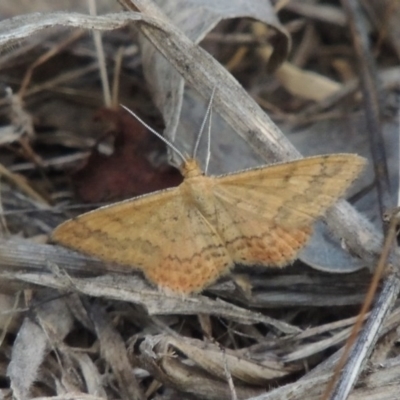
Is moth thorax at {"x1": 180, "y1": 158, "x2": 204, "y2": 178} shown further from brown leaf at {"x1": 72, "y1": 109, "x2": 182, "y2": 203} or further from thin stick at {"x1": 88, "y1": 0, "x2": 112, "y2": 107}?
thin stick at {"x1": 88, "y1": 0, "x2": 112, "y2": 107}

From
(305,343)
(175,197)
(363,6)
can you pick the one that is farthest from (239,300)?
(363,6)

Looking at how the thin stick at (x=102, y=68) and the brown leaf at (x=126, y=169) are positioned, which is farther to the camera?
the thin stick at (x=102, y=68)

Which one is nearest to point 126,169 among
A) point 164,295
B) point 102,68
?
point 102,68

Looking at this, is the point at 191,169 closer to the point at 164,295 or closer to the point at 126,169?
the point at 164,295

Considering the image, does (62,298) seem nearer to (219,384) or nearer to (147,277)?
(147,277)

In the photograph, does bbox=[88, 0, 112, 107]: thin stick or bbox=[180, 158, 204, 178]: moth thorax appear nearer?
bbox=[180, 158, 204, 178]: moth thorax

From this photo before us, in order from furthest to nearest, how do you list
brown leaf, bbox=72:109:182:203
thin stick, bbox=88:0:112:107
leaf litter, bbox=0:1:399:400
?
thin stick, bbox=88:0:112:107, brown leaf, bbox=72:109:182:203, leaf litter, bbox=0:1:399:400

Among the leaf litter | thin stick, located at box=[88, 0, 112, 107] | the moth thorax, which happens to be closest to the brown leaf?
the leaf litter

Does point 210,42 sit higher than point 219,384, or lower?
higher

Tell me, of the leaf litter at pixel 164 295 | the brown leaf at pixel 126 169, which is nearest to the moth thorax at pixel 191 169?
the leaf litter at pixel 164 295

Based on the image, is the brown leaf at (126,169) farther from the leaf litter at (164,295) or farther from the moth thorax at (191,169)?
the moth thorax at (191,169)

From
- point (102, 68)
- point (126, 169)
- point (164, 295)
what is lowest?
point (164, 295)
